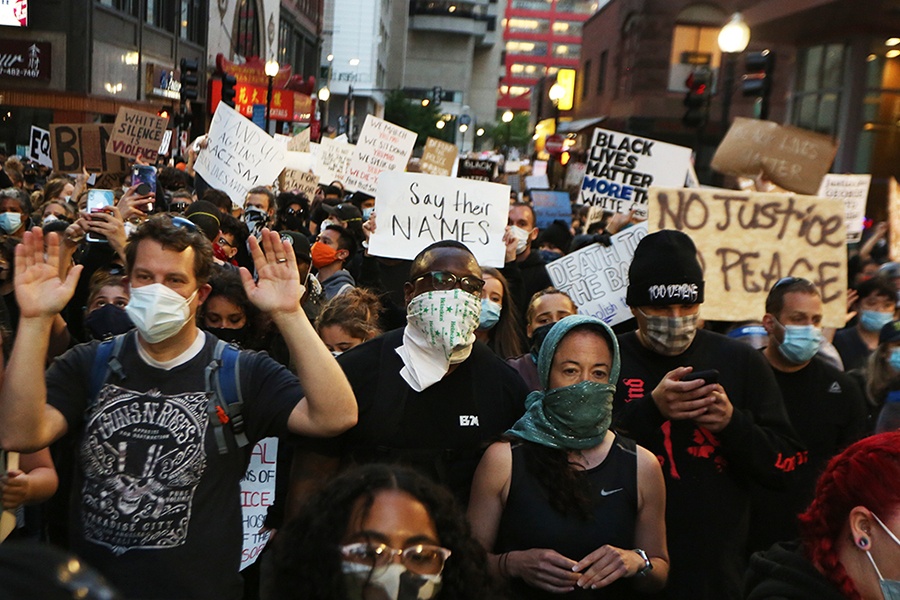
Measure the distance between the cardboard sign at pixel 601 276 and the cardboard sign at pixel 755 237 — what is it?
61 centimetres

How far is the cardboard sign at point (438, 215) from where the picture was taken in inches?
279

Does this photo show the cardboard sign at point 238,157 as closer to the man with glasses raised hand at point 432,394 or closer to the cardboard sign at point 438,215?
the cardboard sign at point 438,215

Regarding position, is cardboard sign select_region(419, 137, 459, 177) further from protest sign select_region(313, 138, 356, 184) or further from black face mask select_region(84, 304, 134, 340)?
black face mask select_region(84, 304, 134, 340)

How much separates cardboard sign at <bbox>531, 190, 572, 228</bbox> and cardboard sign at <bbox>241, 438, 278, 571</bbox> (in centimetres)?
1134

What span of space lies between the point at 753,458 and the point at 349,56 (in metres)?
84.9

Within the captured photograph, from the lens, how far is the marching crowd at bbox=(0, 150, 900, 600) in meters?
2.51

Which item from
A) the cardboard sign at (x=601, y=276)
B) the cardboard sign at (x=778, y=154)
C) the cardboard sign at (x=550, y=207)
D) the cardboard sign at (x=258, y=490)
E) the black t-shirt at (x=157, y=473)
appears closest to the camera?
the black t-shirt at (x=157, y=473)

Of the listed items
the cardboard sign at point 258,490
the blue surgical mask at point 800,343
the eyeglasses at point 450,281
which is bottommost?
the cardboard sign at point 258,490

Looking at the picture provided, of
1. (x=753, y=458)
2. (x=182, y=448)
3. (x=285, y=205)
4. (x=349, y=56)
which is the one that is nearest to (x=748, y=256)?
(x=753, y=458)

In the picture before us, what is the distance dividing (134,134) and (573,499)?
9.65 meters

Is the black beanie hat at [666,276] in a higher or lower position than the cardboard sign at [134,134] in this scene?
lower

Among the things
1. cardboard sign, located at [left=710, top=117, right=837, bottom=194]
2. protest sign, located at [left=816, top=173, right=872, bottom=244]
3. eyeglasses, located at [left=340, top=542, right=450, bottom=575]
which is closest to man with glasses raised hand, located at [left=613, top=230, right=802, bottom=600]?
eyeglasses, located at [left=340, top=542, right=450, bottom=575]

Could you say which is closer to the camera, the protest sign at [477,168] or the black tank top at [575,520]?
the black tank top at [575,520]

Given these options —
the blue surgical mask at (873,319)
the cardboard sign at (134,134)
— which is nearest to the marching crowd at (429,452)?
the blue surgical mask at (873,319)
